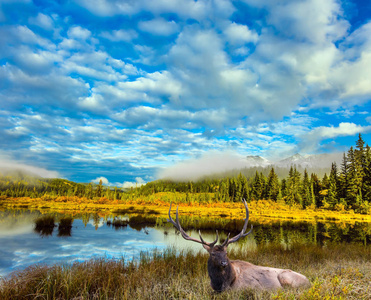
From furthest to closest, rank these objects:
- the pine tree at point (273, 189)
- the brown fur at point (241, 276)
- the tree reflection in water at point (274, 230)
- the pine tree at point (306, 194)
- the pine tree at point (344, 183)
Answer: the pine tree at point (273, 189), the pine tree at point (306, 194), the pine tree at point (344, 183), the tree reflection in water at point (274, 230), the brown fur at point (241, 276)

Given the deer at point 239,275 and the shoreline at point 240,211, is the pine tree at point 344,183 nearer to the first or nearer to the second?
the shoreline at point 240,211

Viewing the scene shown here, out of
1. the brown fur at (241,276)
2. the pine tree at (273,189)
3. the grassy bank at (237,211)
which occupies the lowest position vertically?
the grassy bank at (237,211)

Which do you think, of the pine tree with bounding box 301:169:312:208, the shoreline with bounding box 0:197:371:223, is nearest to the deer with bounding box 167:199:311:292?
the shoreline with bounding box 0:197:371:223

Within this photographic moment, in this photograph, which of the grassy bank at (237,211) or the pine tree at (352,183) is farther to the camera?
the pine tree at (352,183)

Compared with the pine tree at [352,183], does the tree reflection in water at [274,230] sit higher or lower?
lower

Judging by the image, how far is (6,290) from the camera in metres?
6.11

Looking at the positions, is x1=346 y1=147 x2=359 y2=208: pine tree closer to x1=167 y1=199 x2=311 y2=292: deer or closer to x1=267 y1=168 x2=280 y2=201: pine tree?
x1=267 y1=168 x2=280 y2=201: pine tree

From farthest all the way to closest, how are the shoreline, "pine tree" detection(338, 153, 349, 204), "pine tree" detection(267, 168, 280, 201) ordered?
1. "pine tree" detection(267, 168, 280, 201)
2. "pine tree" detection(338, 153, 349, 204)
3. the shoreline

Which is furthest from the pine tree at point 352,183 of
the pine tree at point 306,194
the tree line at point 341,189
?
the pine tree at point 306,194

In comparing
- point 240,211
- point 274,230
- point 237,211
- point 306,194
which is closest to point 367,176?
point 306,194

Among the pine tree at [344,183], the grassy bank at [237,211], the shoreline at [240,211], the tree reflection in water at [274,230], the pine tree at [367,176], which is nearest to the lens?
the tree reflection in water at [274,230]

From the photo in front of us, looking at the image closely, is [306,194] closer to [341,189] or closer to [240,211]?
[341,189]

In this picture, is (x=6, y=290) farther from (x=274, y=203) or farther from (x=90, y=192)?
(x=90, y=192)

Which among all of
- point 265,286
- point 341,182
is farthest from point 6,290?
point 341,182
